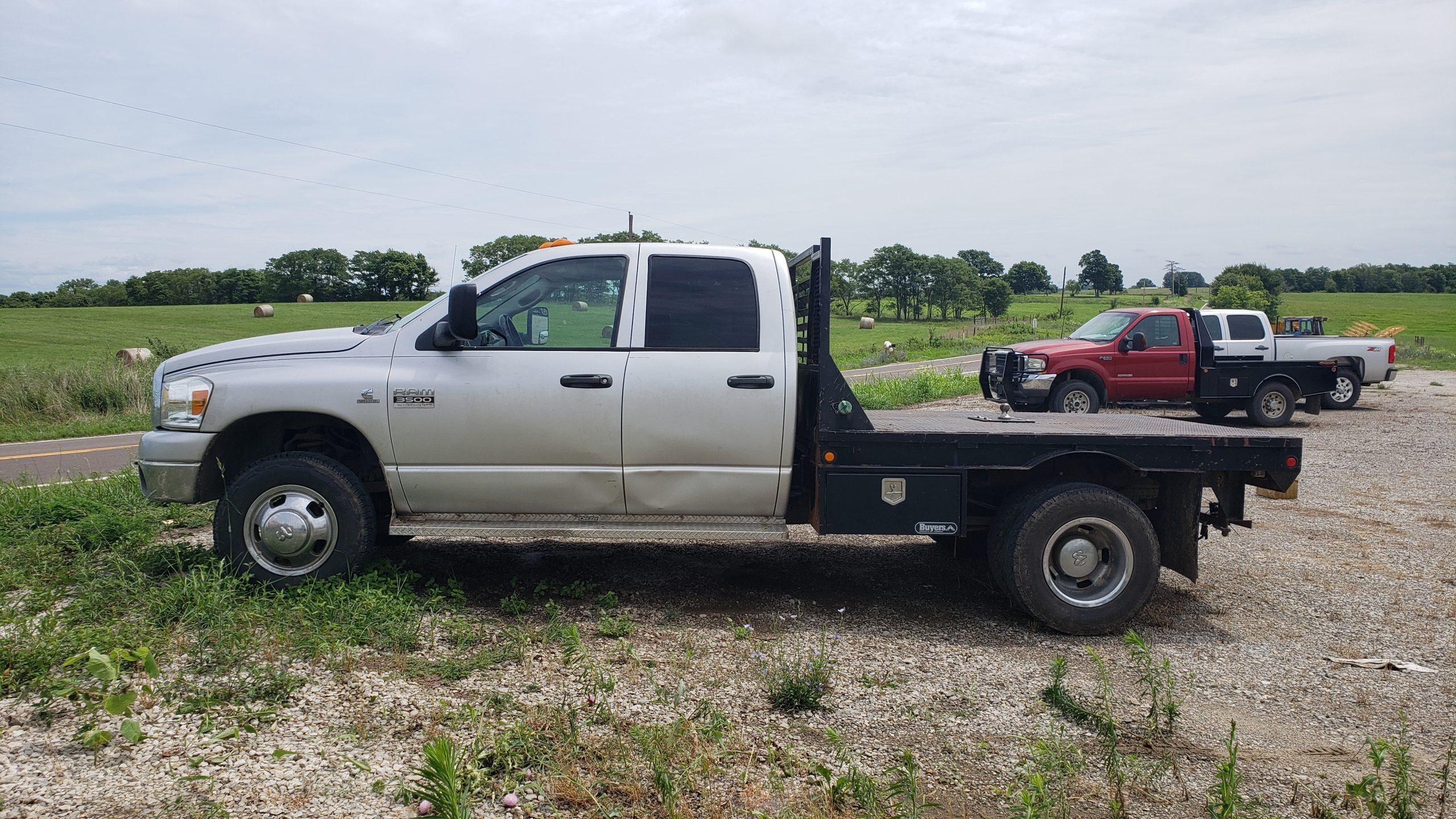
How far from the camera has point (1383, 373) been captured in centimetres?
1800

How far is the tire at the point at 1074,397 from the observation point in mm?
14922

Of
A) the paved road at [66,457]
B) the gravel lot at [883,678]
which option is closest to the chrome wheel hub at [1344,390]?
the gravel lot at [883,678]

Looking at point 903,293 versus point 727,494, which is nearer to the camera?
point 727,494

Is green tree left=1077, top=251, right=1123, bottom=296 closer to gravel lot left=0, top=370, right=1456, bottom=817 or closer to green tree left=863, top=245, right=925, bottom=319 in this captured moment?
green tree left=863, top=245, right=925, bottom=319

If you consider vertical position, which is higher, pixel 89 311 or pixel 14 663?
pixel 89 311

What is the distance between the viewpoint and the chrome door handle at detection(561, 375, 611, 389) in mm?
5008

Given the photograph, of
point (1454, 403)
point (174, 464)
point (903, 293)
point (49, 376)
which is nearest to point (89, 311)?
point (49, 376)

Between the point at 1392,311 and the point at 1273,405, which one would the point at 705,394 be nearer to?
the point at 1273,405

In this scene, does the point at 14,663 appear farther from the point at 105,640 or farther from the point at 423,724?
the point at 423,724

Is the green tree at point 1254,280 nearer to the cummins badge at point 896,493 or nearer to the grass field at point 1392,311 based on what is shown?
the grass field at point 1392,311

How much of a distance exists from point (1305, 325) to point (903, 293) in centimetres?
8583

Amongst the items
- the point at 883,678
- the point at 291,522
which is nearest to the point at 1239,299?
the point at 883,678

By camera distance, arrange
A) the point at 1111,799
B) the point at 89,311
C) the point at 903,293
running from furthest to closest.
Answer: the point at 903,293 → the point at 89,311 → the point at 1111,799

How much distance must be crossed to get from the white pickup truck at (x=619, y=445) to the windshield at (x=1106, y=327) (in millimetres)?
10856
